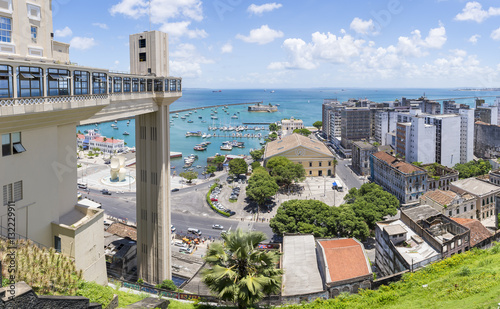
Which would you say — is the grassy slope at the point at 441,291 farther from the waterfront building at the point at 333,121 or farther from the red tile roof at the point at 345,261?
the waterfront building at the point at 333,121

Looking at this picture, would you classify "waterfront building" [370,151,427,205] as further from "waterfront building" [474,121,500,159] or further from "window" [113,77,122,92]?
"window" [113,77,122,92]

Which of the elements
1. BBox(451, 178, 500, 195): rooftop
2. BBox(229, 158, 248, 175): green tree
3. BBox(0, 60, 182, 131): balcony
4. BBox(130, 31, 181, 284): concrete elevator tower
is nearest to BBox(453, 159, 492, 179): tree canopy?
BBox(451, 178, 500, 195): rooftop

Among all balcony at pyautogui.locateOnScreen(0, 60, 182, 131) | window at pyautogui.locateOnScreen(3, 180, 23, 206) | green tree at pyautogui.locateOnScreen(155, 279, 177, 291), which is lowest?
green tree at pyautogui.locateOnScreen(155, 279, 177, 291)

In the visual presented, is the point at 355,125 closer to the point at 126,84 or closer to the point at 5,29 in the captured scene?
the point at 126,84

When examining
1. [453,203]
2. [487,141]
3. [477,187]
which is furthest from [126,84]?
[487,141]

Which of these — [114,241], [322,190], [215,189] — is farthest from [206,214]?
[322,190]

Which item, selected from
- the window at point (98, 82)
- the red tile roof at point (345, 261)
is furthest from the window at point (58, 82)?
the red tile roof at point (345, 261)

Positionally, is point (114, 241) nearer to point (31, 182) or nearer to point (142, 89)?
point (142, 89)

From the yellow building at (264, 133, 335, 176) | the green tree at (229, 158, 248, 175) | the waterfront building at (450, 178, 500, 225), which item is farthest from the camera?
the yellow building at (264, 133, 335, 176)
